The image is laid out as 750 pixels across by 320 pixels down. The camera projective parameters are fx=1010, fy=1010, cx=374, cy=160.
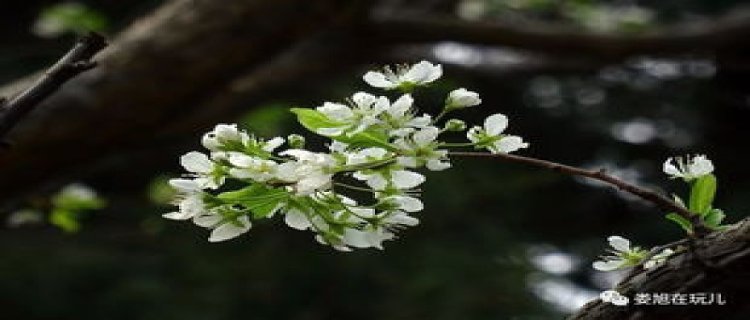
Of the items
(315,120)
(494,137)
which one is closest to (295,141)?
(315,120)

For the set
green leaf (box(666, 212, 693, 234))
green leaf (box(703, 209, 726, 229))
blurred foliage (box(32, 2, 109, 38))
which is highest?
blurred foliage (box(32, 2, 109, 38))

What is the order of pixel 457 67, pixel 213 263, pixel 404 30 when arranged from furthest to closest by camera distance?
pixel 457 67
pixel 213 263
pixel 404 30

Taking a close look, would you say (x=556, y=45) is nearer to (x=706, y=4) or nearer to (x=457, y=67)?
(x=457, y=67)

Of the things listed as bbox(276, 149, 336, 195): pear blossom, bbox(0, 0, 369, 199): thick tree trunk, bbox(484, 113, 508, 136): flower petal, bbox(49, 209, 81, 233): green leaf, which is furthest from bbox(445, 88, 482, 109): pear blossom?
bbox(0, 0, 369, 199): thick tree trunk

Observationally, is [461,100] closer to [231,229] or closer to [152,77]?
[231,229]

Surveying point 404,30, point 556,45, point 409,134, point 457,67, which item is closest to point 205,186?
A: point 409,134

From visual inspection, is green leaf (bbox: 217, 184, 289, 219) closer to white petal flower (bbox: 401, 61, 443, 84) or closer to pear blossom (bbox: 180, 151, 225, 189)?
pear blossom (bbox: 180, 151, 225, 189)

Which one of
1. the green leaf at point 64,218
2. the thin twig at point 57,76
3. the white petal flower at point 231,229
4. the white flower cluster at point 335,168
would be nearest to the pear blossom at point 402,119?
the white flower cluster at point 335,168
